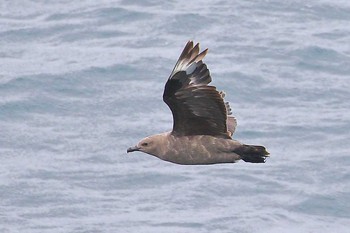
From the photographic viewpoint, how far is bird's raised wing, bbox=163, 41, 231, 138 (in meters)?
12.4

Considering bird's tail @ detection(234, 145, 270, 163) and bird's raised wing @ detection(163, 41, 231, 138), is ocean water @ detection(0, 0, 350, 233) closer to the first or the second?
bird's raised wing @ detection(163, 41, 231, 138)

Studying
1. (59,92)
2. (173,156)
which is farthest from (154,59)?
(173,156)

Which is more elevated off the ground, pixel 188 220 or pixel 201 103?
pixel 201 103

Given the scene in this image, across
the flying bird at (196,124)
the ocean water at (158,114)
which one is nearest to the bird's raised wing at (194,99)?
the flying bird at (196,124)

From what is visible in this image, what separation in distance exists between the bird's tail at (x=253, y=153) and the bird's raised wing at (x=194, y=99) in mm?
293

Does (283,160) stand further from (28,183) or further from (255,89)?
(28,183)

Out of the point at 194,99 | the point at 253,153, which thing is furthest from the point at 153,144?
the point at 253,153

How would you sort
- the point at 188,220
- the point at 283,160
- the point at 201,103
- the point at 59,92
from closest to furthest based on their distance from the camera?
the point at 201,103
the point at 188,220
the point at 283,160
the point at 59,92

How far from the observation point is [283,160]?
21.0m

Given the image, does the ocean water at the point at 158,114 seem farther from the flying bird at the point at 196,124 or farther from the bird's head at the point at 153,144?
the flying bird at the point at 196,124

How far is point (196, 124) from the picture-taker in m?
12.9

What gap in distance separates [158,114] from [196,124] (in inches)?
361

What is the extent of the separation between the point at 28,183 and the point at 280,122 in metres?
4.16

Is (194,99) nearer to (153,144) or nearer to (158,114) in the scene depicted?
(153,144)
